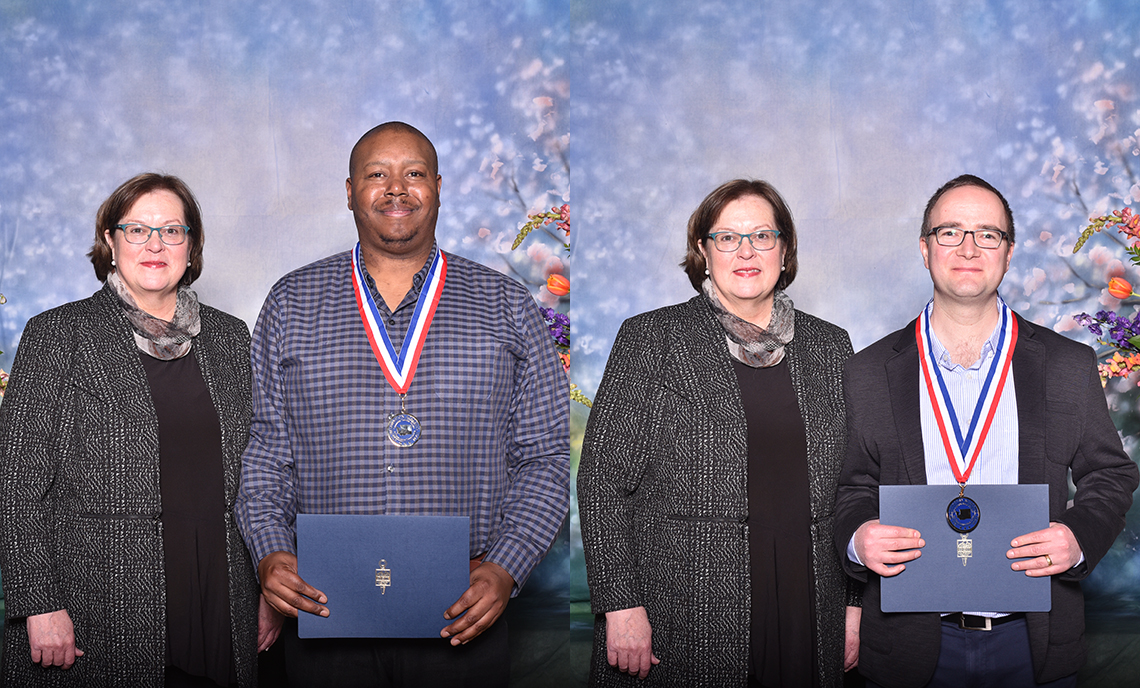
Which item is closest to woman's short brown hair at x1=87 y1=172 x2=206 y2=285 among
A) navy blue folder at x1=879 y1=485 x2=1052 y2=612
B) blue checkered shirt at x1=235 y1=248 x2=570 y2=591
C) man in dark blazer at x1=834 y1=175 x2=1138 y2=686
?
blue checkered shirt at x1=235 y1=248 x2=570 y2=591

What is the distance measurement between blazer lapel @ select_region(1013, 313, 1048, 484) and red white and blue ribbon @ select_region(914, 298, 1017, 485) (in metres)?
0.03

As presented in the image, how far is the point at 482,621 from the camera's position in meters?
2.47

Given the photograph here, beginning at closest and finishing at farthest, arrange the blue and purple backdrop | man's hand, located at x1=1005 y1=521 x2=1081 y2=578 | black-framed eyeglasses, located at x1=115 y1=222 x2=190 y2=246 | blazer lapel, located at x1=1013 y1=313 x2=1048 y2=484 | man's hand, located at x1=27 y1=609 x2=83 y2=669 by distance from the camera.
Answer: man's hand, located at x1=1005 y1=521 x2=1081 y2=578 → blazer lapel, located at x1=1013 y1=313 x2=1048 y2=484 → man's hand, located at x1=27 y1=609 x2=83 y2=669 → black-framed eyeglasses, located at x1=115 y1=222 x2=190 y2=246 → the blue and purple backdrop

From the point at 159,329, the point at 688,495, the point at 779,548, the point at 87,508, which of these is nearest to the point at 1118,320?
the point at 779,548

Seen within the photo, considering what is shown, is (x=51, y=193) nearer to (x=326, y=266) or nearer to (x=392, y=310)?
(x=326, y=266)

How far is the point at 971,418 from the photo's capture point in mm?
2531

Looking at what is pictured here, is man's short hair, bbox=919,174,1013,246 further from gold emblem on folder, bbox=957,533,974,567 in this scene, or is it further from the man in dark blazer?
gold emblem on folder, bbox=957,533,974,567

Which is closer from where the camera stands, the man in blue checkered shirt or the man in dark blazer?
the man in dark blazer

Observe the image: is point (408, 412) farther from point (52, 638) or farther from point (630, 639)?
point (52, 638)

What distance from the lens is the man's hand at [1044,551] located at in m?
2.40

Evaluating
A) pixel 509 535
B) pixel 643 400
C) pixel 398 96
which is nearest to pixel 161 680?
pixel 509 535

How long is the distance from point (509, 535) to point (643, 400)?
0.57 metres

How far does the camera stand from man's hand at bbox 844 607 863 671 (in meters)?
2.83

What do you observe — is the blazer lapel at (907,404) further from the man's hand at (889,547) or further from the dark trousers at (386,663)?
the dark trousers at (386,663)
